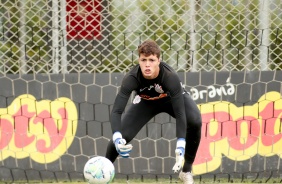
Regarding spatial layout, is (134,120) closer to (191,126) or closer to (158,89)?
(158,89)

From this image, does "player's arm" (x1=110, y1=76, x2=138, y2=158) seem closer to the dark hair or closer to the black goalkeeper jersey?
the black goalkeeper jersey

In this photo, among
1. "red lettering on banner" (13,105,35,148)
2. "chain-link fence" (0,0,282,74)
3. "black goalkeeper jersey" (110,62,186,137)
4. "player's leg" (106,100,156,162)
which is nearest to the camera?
"black goalkeeper jersey" (110,62,186,137)

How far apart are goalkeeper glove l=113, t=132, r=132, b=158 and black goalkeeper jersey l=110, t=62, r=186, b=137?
0.08 metres

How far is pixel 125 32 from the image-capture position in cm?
844

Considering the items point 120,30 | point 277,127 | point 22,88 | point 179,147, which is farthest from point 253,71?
point 22,88

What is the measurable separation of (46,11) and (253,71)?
2450 millimetres

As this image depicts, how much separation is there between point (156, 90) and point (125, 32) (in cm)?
145

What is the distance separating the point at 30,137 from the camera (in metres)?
8.58

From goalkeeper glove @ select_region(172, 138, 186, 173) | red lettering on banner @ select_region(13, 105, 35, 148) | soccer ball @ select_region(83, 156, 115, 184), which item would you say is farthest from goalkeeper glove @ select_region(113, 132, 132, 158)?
red lettering on banner @ select_region(13, 105, 35, 148)

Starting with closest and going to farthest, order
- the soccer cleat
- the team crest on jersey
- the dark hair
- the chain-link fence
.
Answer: the dark hair
the team crest on jersey
the soccer cleat
the chain-link fence

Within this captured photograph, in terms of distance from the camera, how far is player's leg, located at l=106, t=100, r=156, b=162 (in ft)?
24.3

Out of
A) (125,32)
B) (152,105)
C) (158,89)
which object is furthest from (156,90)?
(125,32)

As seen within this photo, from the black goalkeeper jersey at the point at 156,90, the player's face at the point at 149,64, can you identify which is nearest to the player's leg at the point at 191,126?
the black goalkeeper jersey at the point at 156,90

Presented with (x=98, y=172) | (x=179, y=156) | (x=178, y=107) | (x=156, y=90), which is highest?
(x=156, y=90)
